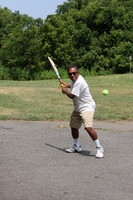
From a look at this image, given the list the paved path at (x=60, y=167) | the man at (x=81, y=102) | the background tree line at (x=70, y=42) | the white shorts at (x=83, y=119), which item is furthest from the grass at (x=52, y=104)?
the background tree line at (x=70, y=42)

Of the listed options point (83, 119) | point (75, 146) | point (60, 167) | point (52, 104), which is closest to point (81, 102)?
point (83, 119)

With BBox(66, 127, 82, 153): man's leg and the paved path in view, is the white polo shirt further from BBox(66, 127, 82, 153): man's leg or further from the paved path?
the paved path

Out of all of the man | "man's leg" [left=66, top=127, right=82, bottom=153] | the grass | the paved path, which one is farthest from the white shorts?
the grass

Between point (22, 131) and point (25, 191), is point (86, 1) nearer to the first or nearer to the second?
point (22, 131)

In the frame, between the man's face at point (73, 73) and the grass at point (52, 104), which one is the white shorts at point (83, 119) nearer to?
the man's face at point (73, 73)

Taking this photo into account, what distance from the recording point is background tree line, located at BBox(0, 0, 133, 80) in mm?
35625

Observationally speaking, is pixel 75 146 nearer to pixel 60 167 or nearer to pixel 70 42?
pixel 60 167

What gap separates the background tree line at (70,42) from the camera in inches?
1403

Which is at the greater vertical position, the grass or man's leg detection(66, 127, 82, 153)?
man's leg detection(66, 127, 82, 153)

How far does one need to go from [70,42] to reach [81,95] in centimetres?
3454

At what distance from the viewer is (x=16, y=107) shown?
14.3m

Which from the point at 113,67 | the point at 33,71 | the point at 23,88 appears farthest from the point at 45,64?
the point at 23,88

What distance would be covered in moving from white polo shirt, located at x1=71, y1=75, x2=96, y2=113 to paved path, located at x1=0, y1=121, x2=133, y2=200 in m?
0.86

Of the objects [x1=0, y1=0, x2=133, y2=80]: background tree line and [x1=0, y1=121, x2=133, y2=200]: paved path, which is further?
[x1=0, y1=0, x2=133, y2=80]: background tree line
